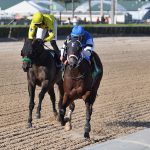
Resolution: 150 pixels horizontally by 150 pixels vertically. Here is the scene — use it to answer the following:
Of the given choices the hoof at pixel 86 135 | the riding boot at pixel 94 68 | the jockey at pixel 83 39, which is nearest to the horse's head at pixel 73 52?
the jockey at pixel 83 39

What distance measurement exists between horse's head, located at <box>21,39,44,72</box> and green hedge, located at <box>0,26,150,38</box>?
2965 cm

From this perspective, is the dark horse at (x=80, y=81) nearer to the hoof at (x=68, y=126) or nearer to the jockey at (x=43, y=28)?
the hoof at (x=68, y=126)

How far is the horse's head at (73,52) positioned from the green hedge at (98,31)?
31.0 meters

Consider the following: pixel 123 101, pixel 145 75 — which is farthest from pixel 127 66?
pixel 123 101

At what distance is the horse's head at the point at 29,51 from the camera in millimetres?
9320

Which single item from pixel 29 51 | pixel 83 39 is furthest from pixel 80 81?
pixel 29 51

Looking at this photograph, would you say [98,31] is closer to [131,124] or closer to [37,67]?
[131,124]

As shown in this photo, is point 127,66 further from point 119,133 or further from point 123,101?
point 119,133

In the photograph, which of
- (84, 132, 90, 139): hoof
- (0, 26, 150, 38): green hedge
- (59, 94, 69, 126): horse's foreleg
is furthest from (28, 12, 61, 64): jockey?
(0, 26, 150, 38): green hedge

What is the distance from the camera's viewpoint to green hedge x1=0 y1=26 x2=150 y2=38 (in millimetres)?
39588

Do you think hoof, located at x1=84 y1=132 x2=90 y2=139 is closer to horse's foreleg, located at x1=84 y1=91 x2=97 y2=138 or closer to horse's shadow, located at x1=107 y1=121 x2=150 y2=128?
horse's foreleg, located at x1=84 y1=91 x2=97 y2=138

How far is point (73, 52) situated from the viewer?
26.6 ft

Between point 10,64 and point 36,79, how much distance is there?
11.2 m

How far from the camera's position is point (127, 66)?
850 inches
